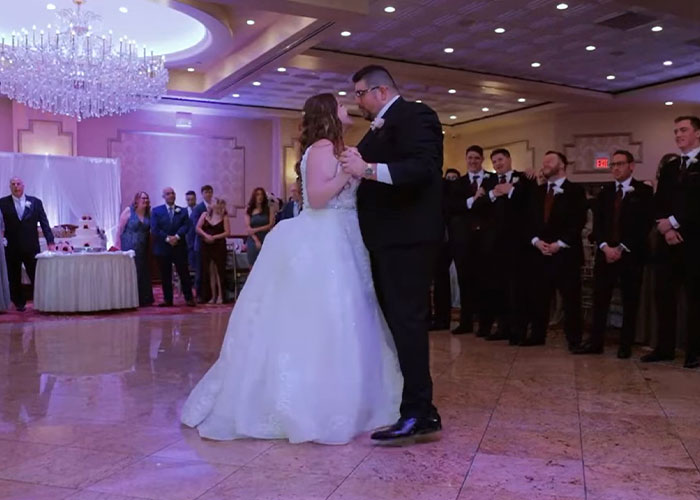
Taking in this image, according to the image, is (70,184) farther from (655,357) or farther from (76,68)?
(655,357)

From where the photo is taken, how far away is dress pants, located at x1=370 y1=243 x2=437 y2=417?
8.78 feet

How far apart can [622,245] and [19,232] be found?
22.0 feet

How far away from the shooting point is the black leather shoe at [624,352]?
474 cm

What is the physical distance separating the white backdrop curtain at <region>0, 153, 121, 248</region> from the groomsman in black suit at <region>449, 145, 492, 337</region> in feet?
29.4

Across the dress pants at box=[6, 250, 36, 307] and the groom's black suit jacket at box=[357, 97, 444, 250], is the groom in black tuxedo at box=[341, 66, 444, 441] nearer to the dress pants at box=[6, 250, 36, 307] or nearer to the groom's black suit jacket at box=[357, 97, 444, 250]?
the groom's black suit jacket at box=[357, 97, 444, 250]

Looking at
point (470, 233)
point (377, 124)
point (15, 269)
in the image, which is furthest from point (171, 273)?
point (377, 124)

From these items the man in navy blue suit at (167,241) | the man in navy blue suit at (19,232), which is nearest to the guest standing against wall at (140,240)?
the man in navy blue suit at (167,241)

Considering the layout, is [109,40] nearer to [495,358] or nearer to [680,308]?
[495,358]

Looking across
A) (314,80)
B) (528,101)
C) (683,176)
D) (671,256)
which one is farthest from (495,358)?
(528,101)

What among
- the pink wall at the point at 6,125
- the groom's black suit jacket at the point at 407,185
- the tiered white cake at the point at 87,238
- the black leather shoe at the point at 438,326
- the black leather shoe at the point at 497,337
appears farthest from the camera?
the pink wall at the point at 6,125

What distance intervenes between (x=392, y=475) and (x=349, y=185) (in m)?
1.20

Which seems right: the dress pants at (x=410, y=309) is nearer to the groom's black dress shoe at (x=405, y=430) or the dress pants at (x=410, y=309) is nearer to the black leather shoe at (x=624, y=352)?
the groom's black dress shoe at (x=405, y=430)

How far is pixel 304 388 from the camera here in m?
2.70

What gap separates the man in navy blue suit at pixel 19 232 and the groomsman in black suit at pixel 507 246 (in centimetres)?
528
